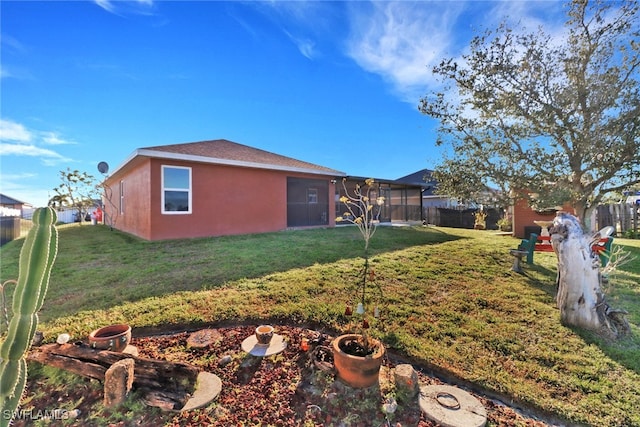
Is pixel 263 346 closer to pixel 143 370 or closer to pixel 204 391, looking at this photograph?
pixel 204 391

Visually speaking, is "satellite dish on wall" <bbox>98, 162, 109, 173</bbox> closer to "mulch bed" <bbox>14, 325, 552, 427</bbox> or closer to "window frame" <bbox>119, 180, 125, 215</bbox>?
"window frame" <bbox>119, 180, 125, 215</bbox>

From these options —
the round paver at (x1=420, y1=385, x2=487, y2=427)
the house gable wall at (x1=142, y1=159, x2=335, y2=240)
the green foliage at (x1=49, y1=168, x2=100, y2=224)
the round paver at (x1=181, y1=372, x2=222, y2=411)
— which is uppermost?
the green foliage at (x1=49, y1=168, x2=100, y2=224)

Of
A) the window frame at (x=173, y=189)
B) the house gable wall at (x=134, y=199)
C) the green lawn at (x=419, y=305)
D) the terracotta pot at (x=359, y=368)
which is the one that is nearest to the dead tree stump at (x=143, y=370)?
the green lawn at (x=419, y=305)

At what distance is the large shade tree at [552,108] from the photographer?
4.26 metres

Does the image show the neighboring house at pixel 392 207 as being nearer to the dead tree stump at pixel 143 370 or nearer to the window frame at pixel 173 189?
the window frame at pixel 173 189

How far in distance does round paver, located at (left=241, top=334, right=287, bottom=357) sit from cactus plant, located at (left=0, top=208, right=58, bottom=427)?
5.19ft

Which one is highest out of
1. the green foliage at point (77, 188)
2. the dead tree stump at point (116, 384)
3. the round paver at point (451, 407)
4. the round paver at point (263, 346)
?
the green foliage at point (77, 188)

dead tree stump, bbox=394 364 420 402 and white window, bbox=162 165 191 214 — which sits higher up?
white window, bbox=162 165 191 214

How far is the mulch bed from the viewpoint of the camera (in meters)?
1.90

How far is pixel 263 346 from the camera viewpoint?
2756mm

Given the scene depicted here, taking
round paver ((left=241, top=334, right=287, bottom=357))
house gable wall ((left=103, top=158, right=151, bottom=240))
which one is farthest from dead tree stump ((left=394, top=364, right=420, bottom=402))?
house gable wall ((left=103, top=158, right=151, bottom=240))

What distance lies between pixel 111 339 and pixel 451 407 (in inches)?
116

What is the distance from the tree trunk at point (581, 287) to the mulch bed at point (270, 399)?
2.06 meters

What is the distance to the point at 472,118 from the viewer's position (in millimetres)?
5793
